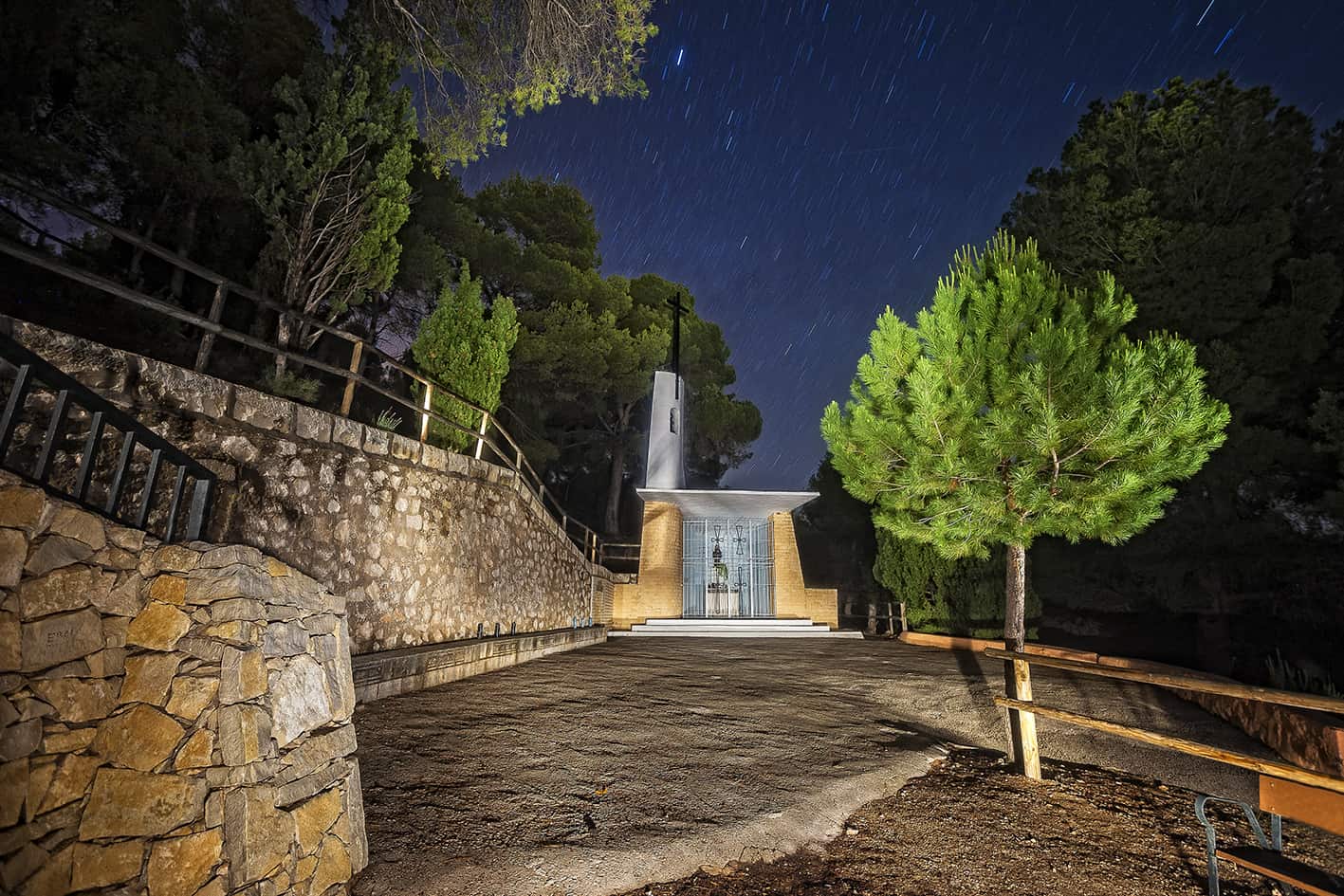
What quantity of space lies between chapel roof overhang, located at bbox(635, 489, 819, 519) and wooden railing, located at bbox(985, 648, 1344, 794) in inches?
336

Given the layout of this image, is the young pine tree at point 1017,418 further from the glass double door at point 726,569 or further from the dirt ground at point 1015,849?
the glass double door at point 726,569

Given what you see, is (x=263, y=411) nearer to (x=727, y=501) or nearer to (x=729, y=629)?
(x=727, y=501)

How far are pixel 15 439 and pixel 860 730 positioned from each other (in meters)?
5.94

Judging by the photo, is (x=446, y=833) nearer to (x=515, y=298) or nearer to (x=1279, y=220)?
(x=1279, y=220)

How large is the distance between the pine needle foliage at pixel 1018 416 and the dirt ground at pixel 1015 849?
3.26m

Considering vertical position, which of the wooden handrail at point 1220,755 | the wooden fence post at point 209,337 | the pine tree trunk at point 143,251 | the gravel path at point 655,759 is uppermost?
the pine tree trunk at point 143,251

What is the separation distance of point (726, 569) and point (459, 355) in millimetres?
8395

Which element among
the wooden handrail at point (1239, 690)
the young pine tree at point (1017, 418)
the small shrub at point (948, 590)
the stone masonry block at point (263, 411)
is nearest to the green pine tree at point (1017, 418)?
the young pine tree at point (1017, 418)

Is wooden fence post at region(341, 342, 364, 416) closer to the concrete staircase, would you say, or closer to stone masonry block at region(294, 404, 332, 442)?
stone masonry block at region(294, 404, 332, 442)

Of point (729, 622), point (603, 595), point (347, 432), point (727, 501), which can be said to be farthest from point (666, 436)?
point (347, 432)

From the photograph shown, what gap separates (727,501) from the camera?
12.8 meters

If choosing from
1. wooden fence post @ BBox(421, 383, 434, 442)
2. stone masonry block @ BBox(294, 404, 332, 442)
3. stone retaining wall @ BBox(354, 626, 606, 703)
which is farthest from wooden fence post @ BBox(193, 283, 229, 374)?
stone retaining wall @ BBox(354, 626, 606, 703)

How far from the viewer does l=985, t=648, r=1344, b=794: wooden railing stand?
215cm

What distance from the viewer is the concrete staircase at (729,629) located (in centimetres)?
1191
